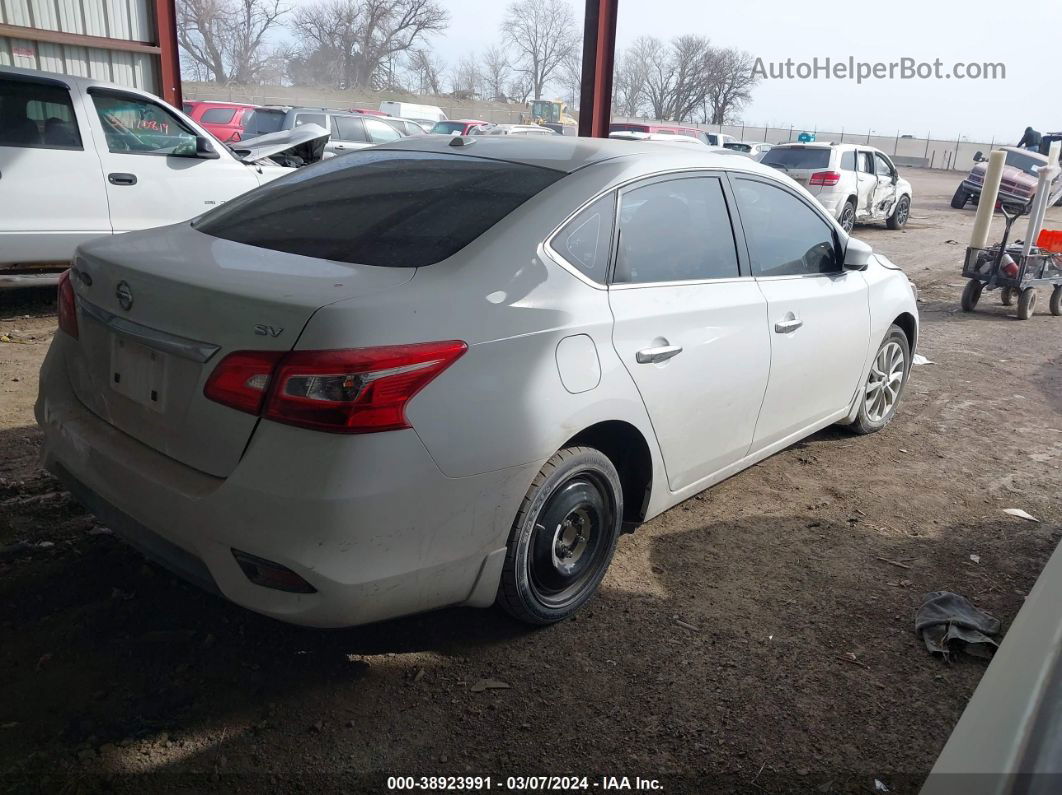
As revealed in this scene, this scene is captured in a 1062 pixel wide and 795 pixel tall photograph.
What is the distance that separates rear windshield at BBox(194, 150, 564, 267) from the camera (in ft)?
9.02

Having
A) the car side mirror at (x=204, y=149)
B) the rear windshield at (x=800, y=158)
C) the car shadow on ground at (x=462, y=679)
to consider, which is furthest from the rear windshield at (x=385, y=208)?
the rear windshield at (x=800, y=158)

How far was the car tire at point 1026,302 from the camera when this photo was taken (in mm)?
9195

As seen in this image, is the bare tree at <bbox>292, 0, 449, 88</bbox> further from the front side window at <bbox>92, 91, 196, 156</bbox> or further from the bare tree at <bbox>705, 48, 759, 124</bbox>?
the front side window at <bbox>92, 91, 196, 156</bbox>

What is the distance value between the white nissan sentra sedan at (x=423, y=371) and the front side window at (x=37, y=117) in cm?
400

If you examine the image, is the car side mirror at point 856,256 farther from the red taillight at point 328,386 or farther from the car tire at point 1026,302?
the car tire at point 1026,302

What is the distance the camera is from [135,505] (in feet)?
8.32

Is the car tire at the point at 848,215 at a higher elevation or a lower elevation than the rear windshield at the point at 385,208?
lower

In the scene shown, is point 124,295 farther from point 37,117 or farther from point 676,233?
point 37,117

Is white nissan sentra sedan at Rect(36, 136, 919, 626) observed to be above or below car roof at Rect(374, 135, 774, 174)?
below

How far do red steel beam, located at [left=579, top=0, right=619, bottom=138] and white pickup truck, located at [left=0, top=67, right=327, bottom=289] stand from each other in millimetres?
4424

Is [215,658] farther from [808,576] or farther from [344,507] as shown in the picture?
[808,576]

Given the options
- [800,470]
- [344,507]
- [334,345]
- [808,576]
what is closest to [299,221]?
[334,345]

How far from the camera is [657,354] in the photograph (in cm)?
303

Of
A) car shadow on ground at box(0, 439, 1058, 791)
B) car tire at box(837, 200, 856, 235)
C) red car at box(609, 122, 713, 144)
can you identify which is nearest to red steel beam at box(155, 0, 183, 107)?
car shadow on ground at box(0, 439, 1058, 791)
